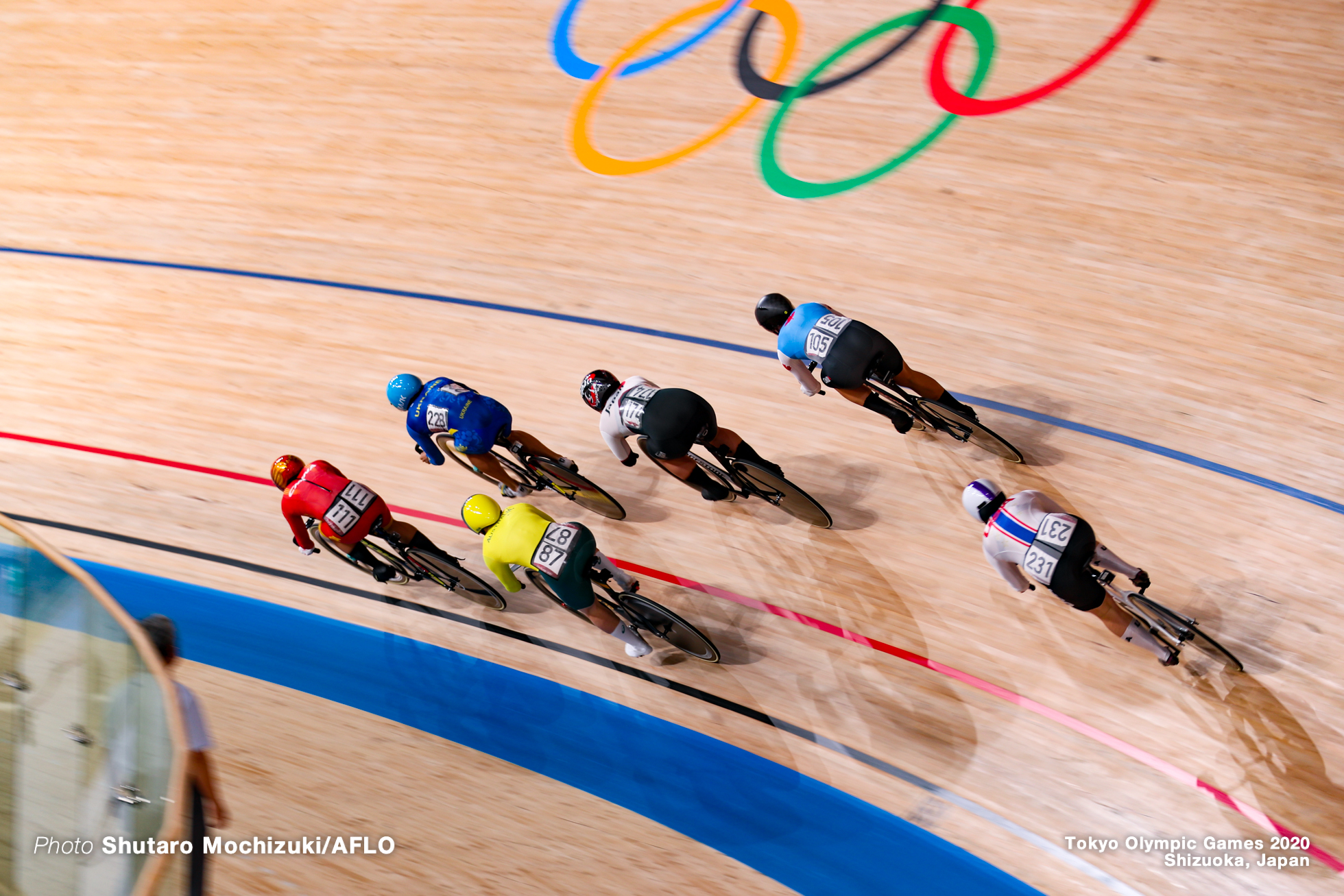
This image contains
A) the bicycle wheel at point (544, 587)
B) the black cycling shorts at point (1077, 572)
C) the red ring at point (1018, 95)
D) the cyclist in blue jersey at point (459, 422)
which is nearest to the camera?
the black cycling shorts at point (1077, 572)

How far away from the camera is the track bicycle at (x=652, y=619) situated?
11.5ft

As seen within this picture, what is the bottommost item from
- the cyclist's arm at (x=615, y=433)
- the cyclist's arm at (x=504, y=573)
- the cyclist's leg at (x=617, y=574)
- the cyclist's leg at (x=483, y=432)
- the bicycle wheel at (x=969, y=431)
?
the cyclist's arm at (x=504, y=573)

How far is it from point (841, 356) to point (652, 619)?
1265 mm

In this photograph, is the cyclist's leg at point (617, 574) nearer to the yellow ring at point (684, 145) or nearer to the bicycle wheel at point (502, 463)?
the bicycle wheel at point (502, 463)

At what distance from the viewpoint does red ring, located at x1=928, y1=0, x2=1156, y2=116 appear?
5062mm

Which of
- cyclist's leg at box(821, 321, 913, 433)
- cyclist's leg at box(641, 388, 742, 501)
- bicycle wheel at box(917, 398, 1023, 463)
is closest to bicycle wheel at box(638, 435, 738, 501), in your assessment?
cyclist's leg at box(641, 388, 742, 501)

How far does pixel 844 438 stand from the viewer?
4.16 meters

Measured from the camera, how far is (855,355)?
350cm

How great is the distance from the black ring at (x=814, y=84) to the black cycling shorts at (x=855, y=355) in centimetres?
259

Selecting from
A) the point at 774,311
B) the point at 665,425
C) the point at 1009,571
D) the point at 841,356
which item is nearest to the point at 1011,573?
the point at 1009,571

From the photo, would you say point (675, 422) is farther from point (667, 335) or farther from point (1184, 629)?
point (1184, 629)

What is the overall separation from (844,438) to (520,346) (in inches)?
71.3

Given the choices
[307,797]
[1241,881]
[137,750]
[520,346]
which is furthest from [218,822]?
[1241,881]

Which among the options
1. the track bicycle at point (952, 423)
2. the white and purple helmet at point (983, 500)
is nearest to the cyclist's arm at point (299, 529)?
the track bicycle at point (952, 423)
